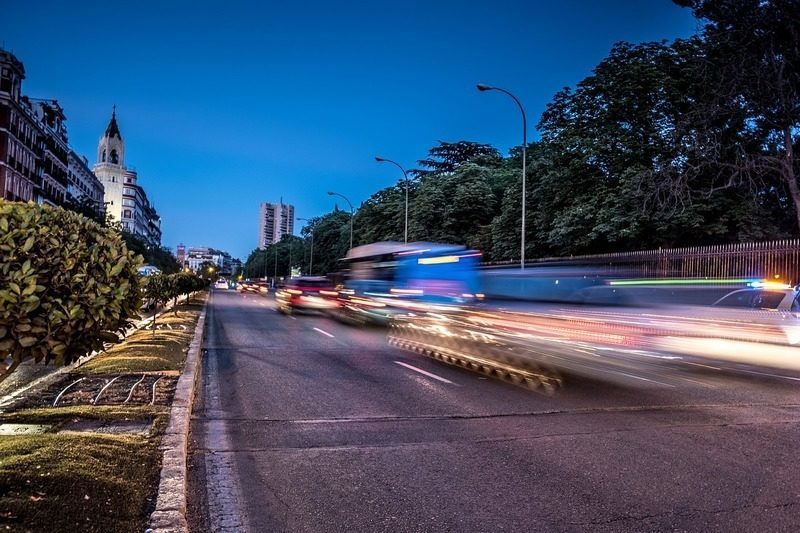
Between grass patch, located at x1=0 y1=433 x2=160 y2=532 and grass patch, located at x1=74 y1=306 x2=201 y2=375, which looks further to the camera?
grass patch, located at x1=74 y1=306 x2=201 y2=375

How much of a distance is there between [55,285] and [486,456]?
3965mm

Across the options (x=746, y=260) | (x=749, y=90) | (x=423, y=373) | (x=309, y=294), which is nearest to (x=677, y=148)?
(x=749, y=90)

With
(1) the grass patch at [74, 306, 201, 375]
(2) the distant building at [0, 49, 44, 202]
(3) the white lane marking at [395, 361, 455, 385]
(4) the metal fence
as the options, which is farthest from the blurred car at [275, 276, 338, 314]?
(2) the distant building at [0, 49, 44, 202]

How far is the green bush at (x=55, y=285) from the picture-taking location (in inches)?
159

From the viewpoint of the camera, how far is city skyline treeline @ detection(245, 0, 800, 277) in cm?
2658

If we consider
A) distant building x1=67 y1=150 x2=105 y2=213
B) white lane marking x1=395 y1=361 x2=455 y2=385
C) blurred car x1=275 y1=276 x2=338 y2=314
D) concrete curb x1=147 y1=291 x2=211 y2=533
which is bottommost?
white lane marking x1=395 y1=361 x2=455 y2=385

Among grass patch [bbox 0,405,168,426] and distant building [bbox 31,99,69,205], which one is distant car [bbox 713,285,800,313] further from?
distant building [bbox 31,99,69,205]

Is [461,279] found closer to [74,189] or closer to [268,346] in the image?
[268,346]

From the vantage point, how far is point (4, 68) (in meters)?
56.9

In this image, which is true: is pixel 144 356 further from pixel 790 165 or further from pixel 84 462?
pixel 790 165

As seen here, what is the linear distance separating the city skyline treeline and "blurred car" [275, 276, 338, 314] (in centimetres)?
1431

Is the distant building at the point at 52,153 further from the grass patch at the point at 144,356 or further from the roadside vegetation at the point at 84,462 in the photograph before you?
the roadside vegetation at the point at 84,462

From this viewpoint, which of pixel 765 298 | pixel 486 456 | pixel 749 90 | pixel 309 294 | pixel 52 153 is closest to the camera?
pixel 486 456

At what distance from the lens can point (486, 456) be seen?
228 inches
